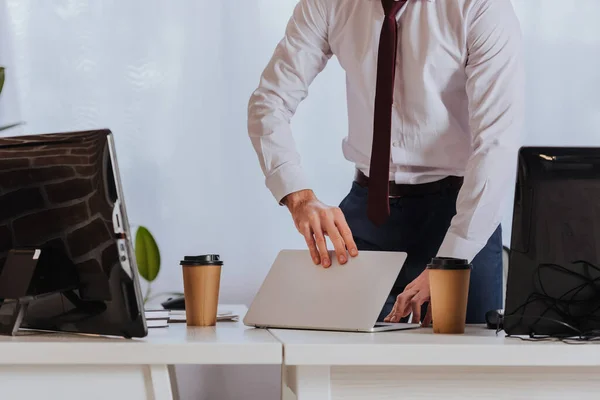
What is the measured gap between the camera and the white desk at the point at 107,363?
99 cm

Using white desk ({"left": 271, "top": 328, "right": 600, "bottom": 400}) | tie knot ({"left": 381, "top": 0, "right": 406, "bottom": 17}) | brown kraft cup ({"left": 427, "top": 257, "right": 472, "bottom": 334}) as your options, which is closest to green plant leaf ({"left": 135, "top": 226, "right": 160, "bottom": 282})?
tie knot ({"left": 381, "top": 0, "right": 406, "bottom": 17})

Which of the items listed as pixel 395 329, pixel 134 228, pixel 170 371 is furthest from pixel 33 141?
pixel 134 228

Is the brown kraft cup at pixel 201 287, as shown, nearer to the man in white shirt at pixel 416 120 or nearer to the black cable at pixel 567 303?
the man in white shirt at pixel 416 120

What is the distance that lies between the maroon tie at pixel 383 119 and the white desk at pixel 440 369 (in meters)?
0.67

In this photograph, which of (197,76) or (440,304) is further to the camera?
(197,76)

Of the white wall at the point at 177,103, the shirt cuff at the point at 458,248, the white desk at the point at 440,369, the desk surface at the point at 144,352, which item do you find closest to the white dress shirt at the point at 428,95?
the shirt cuff at the point at 458,248

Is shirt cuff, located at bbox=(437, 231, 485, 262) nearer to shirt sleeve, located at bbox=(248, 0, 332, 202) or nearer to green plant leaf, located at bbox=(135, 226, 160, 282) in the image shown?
shirt sleeve, located at bbox=(248, 0, 332, 202)

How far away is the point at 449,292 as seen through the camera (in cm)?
121

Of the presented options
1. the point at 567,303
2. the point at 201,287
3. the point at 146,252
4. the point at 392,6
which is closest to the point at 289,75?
the point at 392,6

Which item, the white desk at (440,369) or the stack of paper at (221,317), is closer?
the white desk at (440,369)

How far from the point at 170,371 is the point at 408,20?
1025 mm

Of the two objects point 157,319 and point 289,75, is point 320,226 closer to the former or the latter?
point 157,319

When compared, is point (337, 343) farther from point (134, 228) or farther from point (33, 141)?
point (134, 228)

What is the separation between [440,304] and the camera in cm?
122
